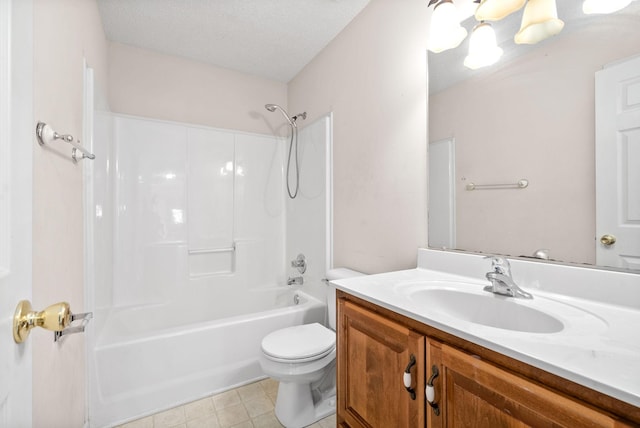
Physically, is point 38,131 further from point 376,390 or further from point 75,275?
point 376,390

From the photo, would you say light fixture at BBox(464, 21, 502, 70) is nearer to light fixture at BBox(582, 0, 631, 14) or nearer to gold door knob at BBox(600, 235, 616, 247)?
light fixture at BBox(582, 0, 631, 14)

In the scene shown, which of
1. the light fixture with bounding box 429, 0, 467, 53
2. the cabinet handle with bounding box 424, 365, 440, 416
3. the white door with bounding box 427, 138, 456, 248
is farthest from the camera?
the white door with bounding box 427, 138, 456, 248

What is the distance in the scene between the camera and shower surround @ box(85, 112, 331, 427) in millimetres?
1554

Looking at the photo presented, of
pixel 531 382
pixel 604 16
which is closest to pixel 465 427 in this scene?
pixel 531 382

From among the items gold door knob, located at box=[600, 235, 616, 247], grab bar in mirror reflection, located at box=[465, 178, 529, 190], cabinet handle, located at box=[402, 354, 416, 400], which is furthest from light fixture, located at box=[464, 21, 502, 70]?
cabinet handle, located at box=[402, 354, 416, 400]

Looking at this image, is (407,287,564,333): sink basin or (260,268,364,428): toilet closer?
(407,287,564,333): sink basin

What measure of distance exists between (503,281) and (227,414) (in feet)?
5.24

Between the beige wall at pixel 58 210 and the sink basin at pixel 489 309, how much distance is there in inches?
47.5

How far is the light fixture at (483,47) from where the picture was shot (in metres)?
1.12

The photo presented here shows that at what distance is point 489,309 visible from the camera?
3.10 feet

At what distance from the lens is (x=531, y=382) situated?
21.1 inches

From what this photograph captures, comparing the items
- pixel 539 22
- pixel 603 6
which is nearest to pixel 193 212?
pixel 539 22

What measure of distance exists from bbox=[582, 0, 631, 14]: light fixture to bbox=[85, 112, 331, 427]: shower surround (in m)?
1.43

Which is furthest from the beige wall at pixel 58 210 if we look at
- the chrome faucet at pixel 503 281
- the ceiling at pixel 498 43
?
the ceiling at pixel 498 43
